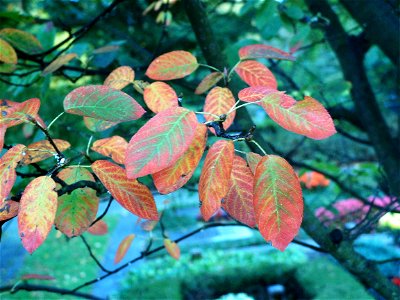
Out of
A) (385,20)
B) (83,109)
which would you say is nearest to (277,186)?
(83,109)

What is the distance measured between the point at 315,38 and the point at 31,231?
1.68 meters

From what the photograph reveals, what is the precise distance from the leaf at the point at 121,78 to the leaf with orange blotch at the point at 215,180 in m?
0.27

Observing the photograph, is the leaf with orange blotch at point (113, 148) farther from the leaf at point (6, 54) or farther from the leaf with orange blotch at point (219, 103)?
the leaf at point (6, 54)

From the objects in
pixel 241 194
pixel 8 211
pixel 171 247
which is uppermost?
pixel 8 211

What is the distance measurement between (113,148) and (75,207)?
0.09 m

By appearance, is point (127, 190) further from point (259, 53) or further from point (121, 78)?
point (259, 53)

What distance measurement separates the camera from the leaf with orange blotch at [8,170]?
49cm

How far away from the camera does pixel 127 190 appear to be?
1.81ft

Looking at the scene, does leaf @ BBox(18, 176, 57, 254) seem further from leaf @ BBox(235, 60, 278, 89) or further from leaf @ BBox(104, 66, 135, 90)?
leaf @ BBox(235, 60, 278, 89)

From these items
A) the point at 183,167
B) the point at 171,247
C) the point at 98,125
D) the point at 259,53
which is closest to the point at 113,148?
the point at 98,125

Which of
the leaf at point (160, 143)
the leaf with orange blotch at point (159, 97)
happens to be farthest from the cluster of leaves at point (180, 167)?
the leaf with orange blotch at point (159, 97)

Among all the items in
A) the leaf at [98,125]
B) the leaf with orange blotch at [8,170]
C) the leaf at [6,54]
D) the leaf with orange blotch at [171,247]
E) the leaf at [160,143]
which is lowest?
the leaf with orange blotch at [171,247]

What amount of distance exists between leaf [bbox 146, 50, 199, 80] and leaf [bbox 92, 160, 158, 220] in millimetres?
240

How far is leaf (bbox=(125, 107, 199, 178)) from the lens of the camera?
45cm
